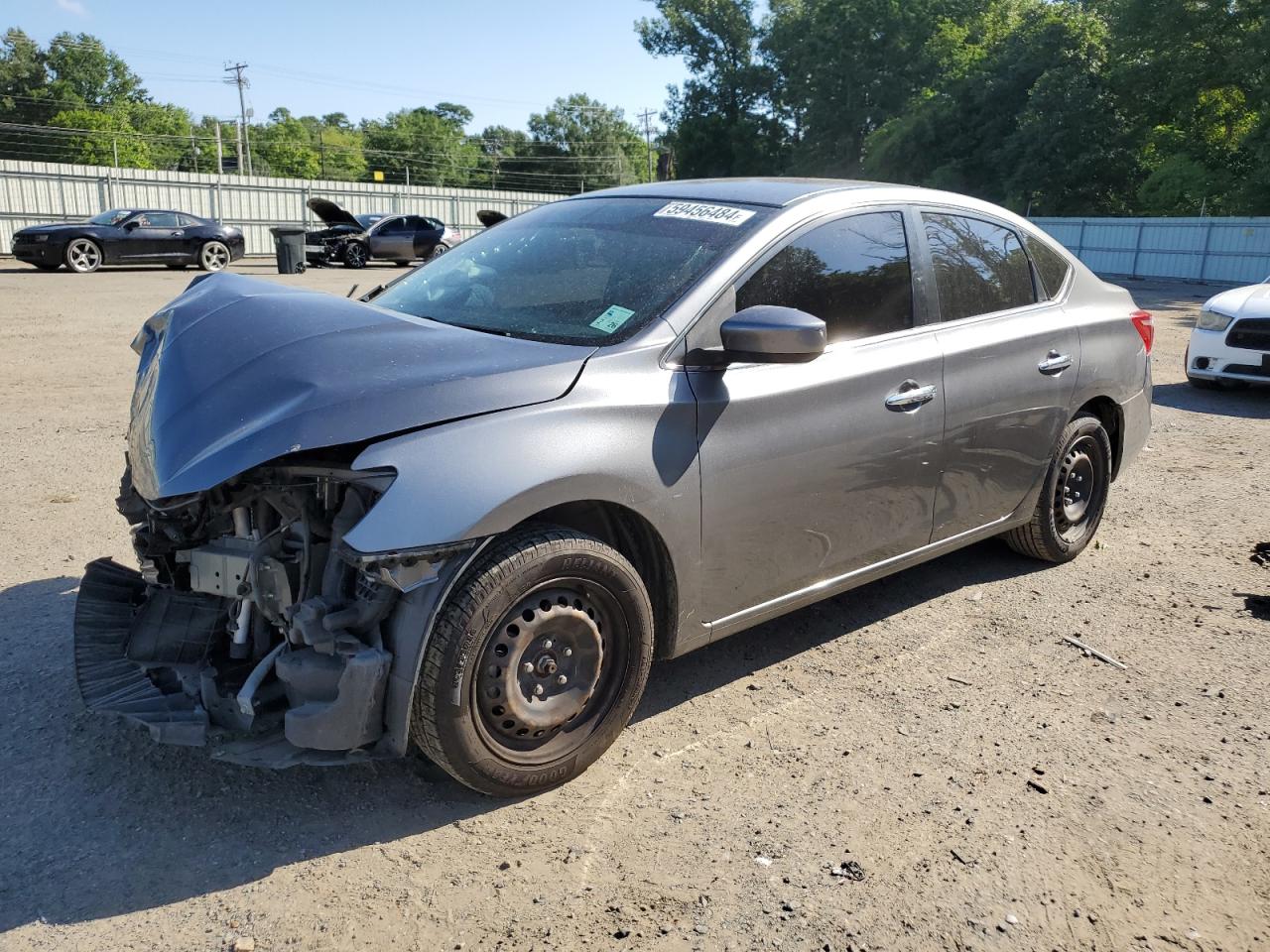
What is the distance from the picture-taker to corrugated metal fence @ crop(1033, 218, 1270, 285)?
87.9 ft

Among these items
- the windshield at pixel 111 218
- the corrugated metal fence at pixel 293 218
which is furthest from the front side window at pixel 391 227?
the corrugated metal fence at pixel 293 218

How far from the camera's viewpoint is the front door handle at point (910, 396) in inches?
→ 146

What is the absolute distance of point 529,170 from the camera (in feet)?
352

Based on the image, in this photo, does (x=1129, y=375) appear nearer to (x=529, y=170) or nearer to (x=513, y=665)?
(x=513, y=665)

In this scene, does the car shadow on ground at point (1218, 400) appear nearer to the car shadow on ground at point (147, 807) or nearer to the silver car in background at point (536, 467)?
the silver car in background at point (536, 467)

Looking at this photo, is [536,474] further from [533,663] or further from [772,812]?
[772,812]

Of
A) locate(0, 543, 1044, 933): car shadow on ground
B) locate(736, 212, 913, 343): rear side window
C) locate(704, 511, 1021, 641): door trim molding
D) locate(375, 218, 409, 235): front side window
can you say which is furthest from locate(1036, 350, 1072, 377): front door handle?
locate(375, 218, 409, 235): front side window

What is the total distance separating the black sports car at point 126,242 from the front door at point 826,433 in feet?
69.5

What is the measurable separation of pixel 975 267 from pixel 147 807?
145 inches

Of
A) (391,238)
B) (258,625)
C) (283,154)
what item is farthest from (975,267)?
(283,154)

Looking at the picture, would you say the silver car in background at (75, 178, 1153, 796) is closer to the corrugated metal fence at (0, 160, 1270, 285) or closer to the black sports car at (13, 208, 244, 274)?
the black sports car at (13, 208, 244, 274)

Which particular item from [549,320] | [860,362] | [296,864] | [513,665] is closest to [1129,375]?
[860,362]

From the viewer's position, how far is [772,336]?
9.98 feet

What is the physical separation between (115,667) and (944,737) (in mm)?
2621
